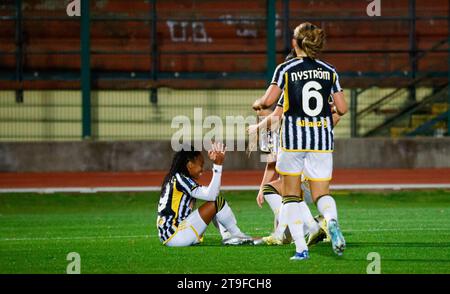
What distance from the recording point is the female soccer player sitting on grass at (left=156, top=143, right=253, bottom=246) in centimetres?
1117

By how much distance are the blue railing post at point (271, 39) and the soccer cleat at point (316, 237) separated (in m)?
13.1

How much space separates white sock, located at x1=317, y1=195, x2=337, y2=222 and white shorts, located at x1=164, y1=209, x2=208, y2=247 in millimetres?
1613

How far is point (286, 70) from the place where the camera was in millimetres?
10055

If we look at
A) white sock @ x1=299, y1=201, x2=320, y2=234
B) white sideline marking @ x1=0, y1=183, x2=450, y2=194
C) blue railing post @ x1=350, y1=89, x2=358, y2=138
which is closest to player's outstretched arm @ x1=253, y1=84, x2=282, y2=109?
white sock @ x1=299, y1=201, x2=320, y2=234

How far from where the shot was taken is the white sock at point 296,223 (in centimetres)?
1016

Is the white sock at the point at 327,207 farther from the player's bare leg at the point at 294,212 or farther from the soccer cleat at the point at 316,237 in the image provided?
the soccer cleat at the point at 316,237

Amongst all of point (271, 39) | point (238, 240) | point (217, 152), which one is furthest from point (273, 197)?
point (271, 39)

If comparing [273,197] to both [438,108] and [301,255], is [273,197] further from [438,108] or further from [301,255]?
[438,108]

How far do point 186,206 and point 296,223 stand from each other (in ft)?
5.26

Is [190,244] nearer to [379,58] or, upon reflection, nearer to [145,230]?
[145,230]

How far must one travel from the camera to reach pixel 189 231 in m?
11.3

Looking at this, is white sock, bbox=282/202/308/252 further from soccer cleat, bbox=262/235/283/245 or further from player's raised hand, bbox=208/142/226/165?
soccer cleat, bbox=262/235/283/245
